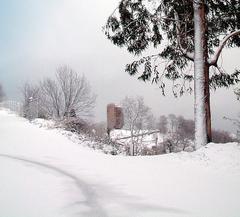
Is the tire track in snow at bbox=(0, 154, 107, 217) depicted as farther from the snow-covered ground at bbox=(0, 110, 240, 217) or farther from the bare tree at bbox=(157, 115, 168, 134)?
the bare tree at bbox=(157, 115, 168, 134)

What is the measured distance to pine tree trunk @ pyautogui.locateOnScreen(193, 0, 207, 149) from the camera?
1083 centimetres

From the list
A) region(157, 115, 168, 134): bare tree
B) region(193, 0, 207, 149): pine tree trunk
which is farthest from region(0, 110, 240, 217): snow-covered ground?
region(157, 115, 168, 134): bare tree

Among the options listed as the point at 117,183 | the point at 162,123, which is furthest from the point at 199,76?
the point at 162,123

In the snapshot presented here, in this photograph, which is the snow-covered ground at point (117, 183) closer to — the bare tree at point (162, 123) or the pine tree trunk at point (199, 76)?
the pine tree trunk at point (199, 76)

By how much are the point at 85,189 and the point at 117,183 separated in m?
0.78

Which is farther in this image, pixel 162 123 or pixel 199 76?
pixel 162 123

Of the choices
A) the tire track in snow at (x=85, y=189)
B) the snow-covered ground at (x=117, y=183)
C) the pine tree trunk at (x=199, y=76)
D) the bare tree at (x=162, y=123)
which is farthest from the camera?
the bare tree at (x=162, y=123)

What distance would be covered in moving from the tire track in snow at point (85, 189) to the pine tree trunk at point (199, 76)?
16.4ft

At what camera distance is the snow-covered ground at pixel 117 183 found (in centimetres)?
498

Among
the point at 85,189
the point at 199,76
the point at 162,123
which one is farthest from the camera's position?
the point at 162,123

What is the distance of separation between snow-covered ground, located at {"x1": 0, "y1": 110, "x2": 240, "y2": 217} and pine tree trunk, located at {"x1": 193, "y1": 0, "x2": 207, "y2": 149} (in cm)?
93

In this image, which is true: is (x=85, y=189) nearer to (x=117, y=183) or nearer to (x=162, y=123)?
(x=117, y=183)

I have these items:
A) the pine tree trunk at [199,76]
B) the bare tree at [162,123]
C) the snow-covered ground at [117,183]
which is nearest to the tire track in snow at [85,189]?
the snow-covered ground at [117,183]

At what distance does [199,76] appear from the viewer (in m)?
11.1
